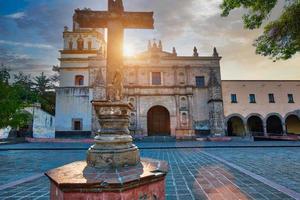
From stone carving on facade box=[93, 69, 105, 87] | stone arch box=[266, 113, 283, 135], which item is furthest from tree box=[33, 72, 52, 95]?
stone arch box=[266, 113, 283, 135]

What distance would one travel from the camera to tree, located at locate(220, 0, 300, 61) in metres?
6.55

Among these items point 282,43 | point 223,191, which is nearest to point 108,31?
point 223,191

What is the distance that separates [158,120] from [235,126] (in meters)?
11.5

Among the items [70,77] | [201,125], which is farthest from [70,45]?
[201,125]

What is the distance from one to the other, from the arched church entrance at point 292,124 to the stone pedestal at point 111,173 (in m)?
33.1

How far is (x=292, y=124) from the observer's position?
29297mm

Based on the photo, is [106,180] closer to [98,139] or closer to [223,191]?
[98,139]

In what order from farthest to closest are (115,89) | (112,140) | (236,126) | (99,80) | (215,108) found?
(236,126) → (99,80) → (215,108) → (115,89) → (112,140)

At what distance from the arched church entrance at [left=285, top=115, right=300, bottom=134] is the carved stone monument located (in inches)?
1281

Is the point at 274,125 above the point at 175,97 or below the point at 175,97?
below

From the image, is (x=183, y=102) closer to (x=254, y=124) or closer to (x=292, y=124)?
(x=254, y=124)

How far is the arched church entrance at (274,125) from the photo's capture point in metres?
28.0

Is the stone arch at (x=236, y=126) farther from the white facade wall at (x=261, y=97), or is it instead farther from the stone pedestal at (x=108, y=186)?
the stone pedestal at (x=108, y=186)

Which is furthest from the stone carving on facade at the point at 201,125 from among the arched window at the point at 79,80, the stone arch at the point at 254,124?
the arched window at the point at 79,80
